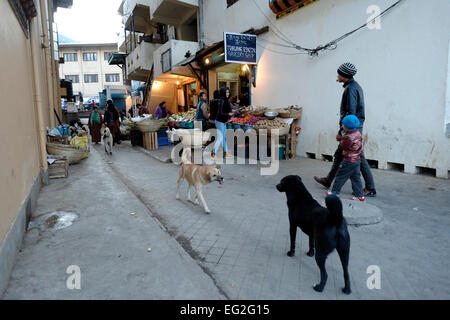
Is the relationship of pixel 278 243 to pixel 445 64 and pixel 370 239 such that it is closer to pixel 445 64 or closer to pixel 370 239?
pixel 370 239

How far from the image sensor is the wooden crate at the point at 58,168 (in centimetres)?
684

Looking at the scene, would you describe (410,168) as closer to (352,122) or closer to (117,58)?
(352,122)

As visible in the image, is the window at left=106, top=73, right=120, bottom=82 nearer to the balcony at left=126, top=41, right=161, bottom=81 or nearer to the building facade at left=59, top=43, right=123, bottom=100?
the building facade at left=59, top=43, right=123, bottom=100

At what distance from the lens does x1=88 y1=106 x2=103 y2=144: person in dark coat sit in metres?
13.6

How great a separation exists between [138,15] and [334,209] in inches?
888

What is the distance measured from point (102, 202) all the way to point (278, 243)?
10.6ft

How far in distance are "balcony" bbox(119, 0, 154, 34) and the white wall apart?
12.4 meters

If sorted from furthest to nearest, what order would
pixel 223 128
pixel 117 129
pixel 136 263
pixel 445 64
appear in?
1. pixel 117 129
2. pixel 223 128
3. pixel 445 64
4. pixel 136 263

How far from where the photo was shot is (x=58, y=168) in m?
6.94

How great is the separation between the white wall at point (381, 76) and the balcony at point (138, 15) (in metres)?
12.4

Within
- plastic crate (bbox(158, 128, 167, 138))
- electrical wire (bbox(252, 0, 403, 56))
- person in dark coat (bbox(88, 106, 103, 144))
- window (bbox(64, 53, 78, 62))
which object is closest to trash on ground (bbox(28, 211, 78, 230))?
electrical wire (bbox(252, 0, 403, 56))

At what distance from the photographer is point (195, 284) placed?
2.57 m

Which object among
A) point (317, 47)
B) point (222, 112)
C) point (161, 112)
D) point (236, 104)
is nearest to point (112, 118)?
point (161, 112)
